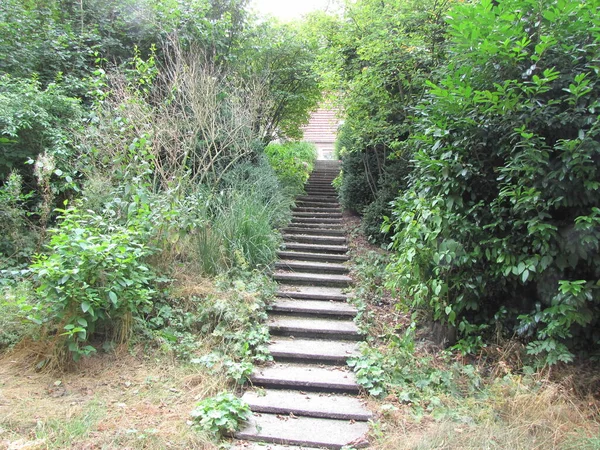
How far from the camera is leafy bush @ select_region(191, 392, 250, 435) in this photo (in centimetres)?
317

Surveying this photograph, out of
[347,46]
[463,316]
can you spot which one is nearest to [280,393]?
[463,316]

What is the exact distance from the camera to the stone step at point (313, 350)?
431 cm

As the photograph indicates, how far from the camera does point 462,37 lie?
12.3ft

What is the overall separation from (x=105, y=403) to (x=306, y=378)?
1929mm

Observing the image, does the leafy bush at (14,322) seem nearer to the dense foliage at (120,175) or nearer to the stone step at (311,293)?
the dense foliage at (120,175)

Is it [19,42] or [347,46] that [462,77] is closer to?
[347,46]

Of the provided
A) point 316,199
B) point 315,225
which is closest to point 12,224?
point 315,225

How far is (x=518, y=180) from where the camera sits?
354 centimetres

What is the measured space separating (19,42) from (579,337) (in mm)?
9533

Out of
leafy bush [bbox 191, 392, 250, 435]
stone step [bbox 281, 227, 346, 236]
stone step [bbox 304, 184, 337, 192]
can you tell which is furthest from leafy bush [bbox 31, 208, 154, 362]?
stone step [bbox 304, 184, 337, 192]

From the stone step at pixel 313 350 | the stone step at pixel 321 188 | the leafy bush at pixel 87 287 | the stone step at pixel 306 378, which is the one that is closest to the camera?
the leafy bush at pixel 87 287

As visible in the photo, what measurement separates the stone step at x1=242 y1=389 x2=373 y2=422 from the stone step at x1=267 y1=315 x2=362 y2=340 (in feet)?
3.35

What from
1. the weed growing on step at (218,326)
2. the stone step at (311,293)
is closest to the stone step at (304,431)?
the weed growing on step at (218,326)

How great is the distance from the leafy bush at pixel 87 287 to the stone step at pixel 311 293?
7.12 ft
